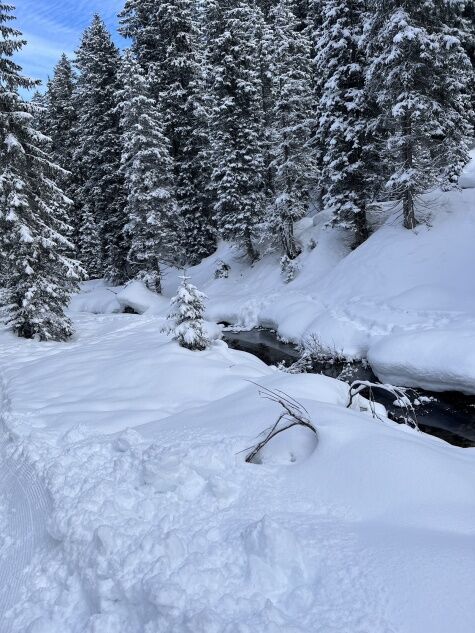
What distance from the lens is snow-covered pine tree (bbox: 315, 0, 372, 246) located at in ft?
53.3

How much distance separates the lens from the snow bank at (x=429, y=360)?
370 inches

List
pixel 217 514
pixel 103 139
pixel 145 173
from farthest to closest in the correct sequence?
pixel 103 139, pixel 145 173, pixel 217 514

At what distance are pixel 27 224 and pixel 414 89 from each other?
1433 centimetres

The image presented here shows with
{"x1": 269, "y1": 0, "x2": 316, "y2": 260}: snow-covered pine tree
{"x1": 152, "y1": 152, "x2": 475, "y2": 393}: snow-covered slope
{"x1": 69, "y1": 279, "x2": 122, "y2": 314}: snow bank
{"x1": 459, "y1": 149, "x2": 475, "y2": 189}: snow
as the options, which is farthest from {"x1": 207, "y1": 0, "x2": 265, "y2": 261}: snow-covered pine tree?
{"x1": 459, "y1": 149, "x2": 475, "y2": 189}: snow

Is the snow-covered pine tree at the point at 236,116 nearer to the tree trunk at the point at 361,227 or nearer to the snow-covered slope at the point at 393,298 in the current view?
the snow-covered slope at the point at 393,298

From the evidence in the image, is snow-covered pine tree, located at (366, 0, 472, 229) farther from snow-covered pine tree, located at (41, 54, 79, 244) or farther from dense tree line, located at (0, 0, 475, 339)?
snow-covered pine tree, located at (41, 54, 79, 244)

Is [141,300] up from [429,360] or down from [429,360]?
up

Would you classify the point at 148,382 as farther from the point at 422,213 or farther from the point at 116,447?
the point at 422,213

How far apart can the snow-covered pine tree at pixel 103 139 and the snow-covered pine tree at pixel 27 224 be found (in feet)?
38.8

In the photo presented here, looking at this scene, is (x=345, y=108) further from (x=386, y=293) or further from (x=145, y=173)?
(x=145, y=173)

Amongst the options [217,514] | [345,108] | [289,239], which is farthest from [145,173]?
[217,514]

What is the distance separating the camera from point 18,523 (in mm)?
4426

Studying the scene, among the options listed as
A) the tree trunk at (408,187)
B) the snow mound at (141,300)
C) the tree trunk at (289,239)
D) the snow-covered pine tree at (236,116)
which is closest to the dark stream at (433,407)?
the tree trunk at (408,187)

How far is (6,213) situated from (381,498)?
47.7 feet
